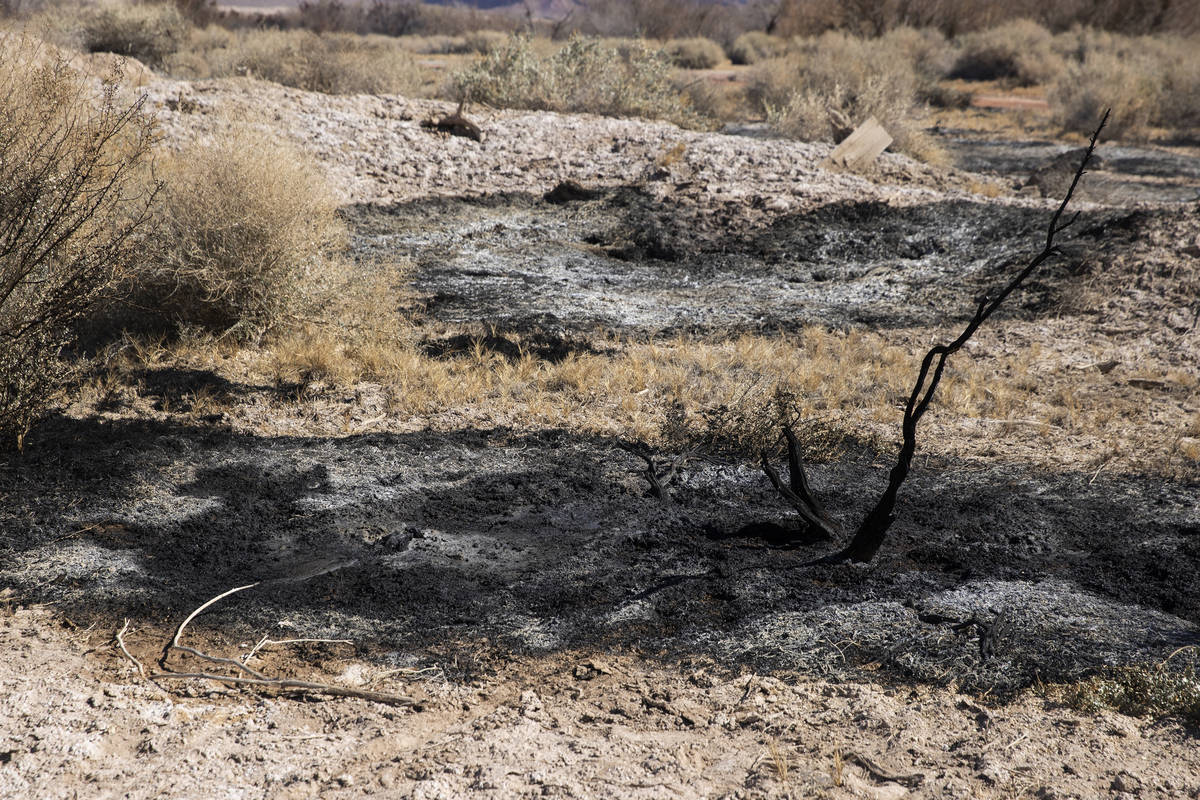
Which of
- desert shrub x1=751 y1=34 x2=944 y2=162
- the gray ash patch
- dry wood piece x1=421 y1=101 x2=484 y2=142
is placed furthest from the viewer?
desert shrub x1=751 y1=34 x2=944 y2=162

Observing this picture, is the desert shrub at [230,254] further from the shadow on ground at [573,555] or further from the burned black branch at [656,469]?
the burned black branch at [656,469]

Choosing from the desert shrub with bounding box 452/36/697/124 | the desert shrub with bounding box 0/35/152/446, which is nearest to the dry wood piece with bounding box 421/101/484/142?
the desert shrub with bounding box 452/36/697/124

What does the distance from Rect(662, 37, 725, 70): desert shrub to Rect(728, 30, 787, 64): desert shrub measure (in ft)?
2.21

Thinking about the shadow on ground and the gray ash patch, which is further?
the gray ash patch

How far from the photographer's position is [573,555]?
12.6ft

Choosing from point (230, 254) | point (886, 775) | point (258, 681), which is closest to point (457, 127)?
point (230, 254)

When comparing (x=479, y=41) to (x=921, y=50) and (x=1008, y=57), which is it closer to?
(x=921, y=50)

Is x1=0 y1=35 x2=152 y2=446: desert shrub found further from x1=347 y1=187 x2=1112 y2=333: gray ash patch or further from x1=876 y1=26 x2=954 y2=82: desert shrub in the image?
x1=876 y1=26 x2=954 y2=82: desert shrub

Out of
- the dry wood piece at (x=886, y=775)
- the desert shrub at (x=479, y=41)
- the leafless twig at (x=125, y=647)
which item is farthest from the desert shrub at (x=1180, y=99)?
the leafless twig at (x=125, y=647)

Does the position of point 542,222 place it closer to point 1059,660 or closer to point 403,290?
point 403,290

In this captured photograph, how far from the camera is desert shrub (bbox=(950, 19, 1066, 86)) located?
929 inches

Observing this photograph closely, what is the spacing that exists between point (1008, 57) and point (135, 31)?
76.2 ft

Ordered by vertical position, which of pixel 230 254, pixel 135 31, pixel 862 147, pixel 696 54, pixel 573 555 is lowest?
pixel 573 555

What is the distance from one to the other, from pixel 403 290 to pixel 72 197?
3743mm
